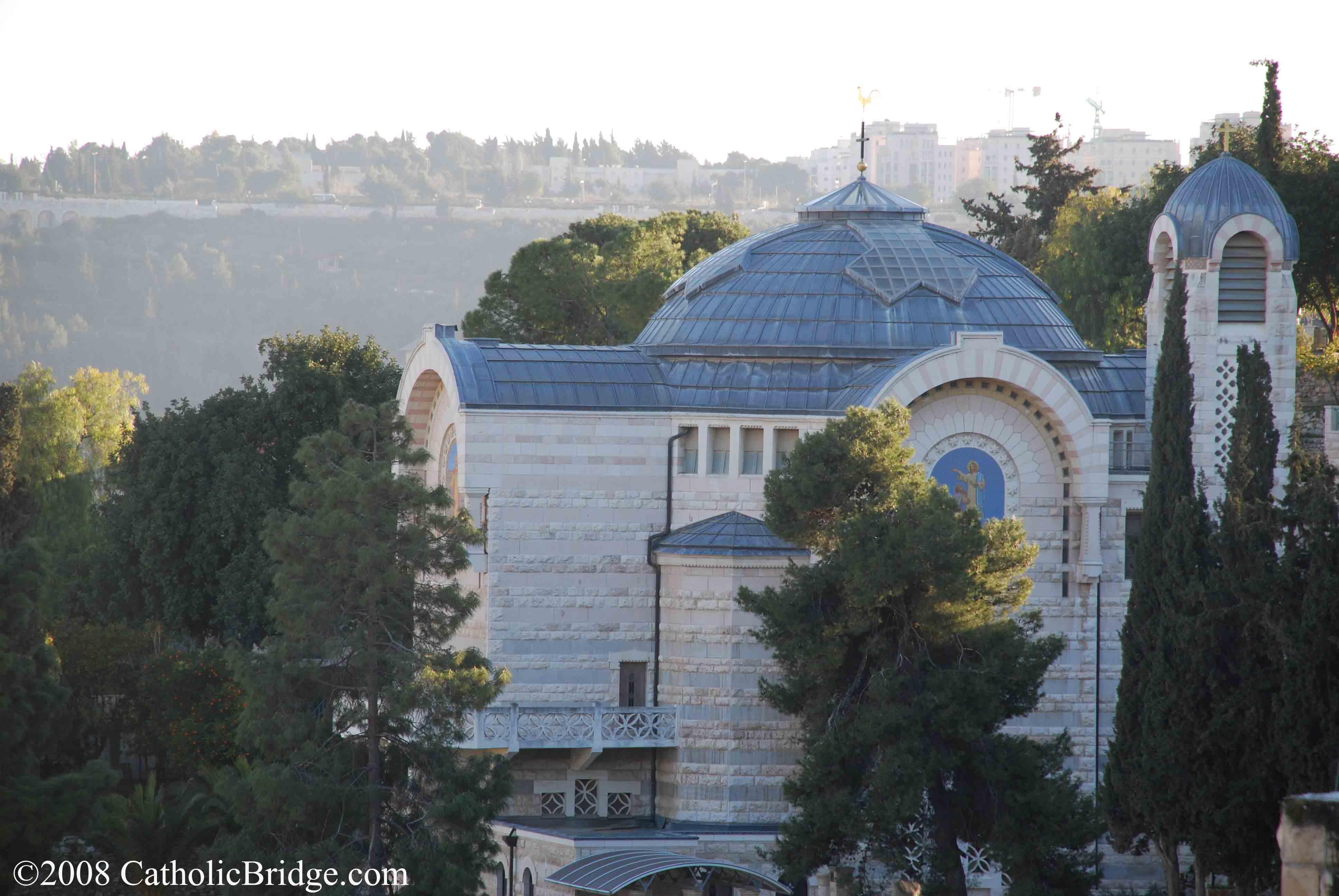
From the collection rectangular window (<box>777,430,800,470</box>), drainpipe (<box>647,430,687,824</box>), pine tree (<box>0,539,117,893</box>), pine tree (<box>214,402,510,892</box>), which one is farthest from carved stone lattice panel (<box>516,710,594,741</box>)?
pine tree (<box>0,539,117,893</box>)

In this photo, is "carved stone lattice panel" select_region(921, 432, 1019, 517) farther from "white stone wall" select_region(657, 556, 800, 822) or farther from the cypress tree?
the cypress tree

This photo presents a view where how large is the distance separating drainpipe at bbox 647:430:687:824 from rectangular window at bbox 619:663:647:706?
211 millimetres

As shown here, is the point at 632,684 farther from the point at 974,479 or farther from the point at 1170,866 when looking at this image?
the point at 1170,866

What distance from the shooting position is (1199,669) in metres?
33.4

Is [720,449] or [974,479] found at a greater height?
[720,449]

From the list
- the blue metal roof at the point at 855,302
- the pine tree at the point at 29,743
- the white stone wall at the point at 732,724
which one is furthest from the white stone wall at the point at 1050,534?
the pine tree at the point at 29,743

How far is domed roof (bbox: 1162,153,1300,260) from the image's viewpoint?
38938 mm

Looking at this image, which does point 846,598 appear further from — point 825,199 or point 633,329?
point 633,329

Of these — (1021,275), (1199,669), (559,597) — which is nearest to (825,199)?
(1021,275)

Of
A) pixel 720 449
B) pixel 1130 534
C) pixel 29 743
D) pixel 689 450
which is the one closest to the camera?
pixel 29 743

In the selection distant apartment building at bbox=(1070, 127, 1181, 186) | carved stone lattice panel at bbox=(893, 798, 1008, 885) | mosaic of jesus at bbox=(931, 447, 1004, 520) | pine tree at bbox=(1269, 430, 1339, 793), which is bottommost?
carved stone lattice panel at bbox=(893, 798, 1008, 885)

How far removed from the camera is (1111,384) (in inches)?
1607

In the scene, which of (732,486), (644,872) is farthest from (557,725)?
(732,486)

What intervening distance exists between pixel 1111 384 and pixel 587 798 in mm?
13253
